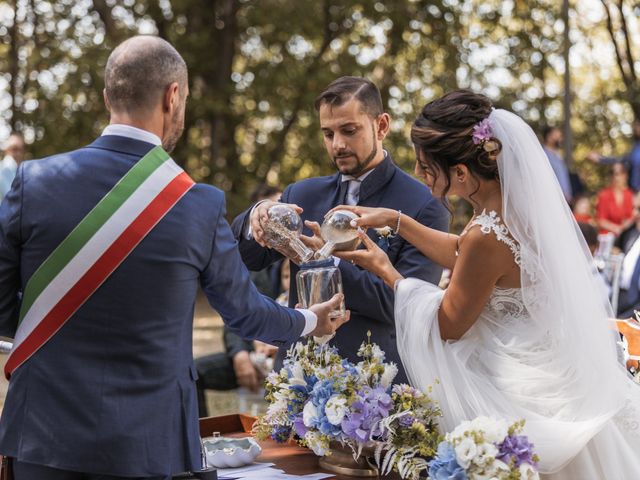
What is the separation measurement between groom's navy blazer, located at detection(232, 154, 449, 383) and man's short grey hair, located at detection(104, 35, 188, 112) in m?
1.30

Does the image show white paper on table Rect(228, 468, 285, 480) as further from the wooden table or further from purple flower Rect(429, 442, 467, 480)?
purple flower Rect(429, 442, 467, 480)

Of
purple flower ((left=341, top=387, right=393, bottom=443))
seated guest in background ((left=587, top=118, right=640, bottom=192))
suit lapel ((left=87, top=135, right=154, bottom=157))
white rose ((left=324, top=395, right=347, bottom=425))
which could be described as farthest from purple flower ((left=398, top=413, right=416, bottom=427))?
seated guest in background ((left=587, top=118, right=640, bottom=192))

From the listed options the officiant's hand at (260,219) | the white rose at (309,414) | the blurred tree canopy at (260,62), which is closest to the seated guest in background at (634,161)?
the blurred tree canopy at (260,62)

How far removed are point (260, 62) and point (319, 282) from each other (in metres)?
13.5

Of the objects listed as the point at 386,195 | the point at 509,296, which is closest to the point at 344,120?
the point at 386,195

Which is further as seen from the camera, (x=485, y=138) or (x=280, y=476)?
(x=485, y=138)

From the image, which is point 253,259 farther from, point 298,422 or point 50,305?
point 50,305

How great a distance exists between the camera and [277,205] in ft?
11.8

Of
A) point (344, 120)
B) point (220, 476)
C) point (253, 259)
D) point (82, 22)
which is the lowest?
point (220, 476)

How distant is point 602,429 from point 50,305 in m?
1.92

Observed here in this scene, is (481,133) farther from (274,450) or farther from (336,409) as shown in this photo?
(274,450)

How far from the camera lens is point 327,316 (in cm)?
338

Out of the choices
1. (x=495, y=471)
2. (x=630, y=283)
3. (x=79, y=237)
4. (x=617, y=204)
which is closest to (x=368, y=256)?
(x=495, y=471)

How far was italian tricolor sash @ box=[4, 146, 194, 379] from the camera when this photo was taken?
2.59 meters
